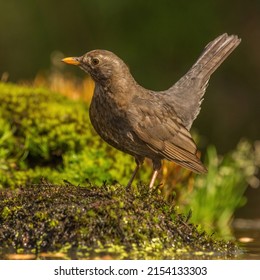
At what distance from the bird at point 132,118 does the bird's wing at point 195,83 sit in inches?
11.0

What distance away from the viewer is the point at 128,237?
7016 millimetres

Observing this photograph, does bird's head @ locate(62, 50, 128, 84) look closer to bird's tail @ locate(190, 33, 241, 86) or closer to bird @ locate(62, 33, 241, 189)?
bird @ locate(62, 33, 241, 189)

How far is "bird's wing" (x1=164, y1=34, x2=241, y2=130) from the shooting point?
907 centimetres

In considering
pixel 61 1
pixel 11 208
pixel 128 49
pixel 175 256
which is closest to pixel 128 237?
pixel 175 256

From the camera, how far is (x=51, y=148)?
9.42 metres

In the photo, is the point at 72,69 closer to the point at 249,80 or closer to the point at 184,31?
the point at 184,31

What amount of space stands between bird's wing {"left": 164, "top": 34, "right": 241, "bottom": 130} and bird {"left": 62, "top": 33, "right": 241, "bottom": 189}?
0.28m

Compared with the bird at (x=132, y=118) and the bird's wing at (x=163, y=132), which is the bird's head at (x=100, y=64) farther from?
the bird's wing at (x=163, y=132)

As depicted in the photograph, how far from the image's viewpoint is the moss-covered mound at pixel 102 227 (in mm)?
6980

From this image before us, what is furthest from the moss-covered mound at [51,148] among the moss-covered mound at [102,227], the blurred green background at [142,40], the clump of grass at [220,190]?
the blurred green background at [142,40]

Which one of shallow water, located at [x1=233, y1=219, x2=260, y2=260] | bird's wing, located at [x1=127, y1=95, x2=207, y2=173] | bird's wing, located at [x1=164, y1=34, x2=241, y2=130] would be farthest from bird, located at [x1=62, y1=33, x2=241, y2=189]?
shallow water, located at [x1=233, y1=219, x2=260, y2=260]

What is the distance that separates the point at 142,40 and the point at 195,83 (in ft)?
26.1

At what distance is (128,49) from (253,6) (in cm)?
291

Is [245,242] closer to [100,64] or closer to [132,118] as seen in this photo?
[132,118]
